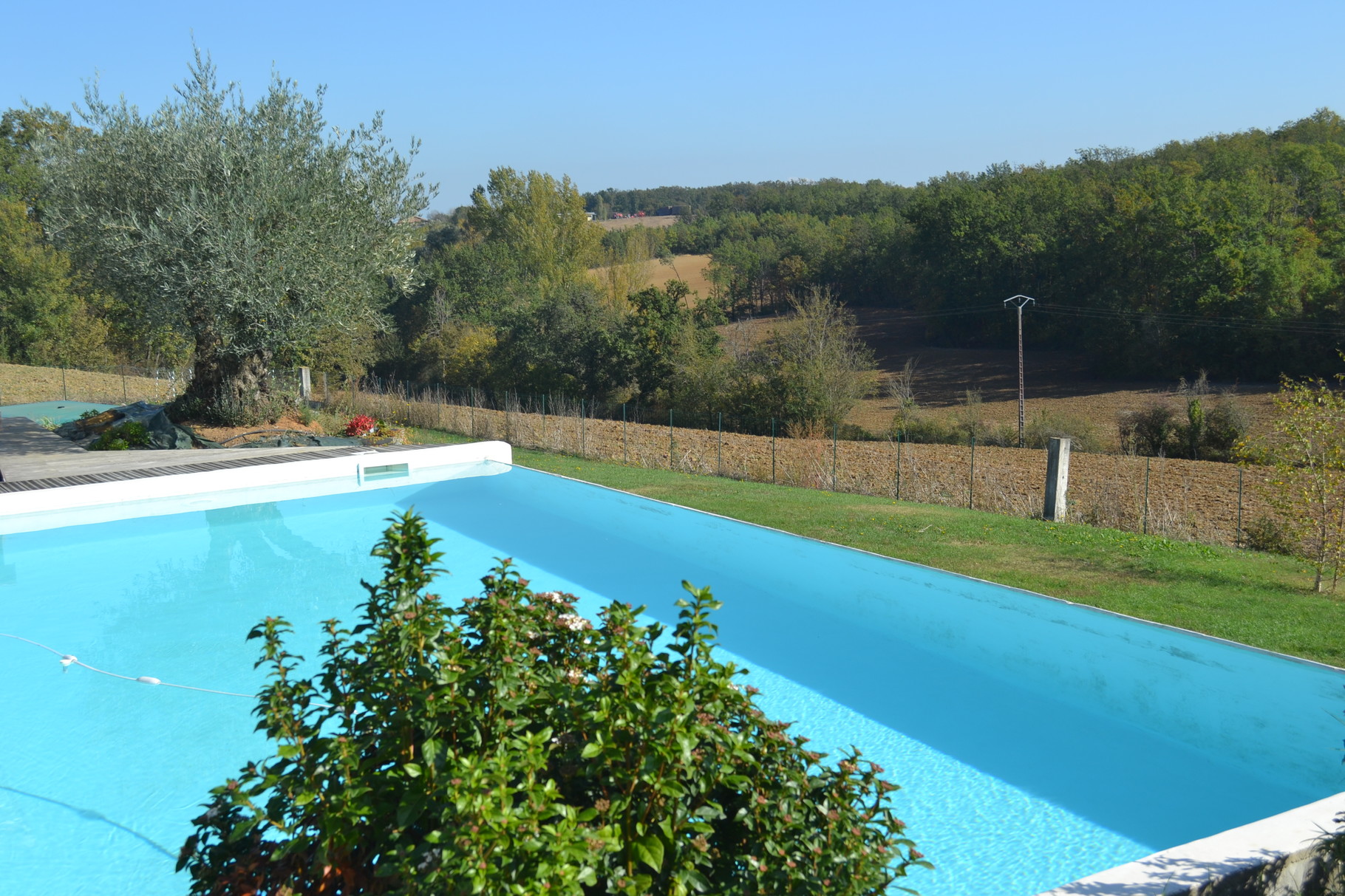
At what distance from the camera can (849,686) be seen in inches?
265

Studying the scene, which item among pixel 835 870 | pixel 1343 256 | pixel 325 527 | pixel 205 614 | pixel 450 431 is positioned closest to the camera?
pixel 835 870

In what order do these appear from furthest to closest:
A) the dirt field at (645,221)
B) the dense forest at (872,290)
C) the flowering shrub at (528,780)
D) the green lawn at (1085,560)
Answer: the dirt field at (645,221) → the dense forest at (872,290) → the green lawn at (1085,560) → the flowering shrub at (528,780)

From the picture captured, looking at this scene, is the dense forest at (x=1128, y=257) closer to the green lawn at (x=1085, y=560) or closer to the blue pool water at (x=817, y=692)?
the green lawn at (x=1085, y=560)

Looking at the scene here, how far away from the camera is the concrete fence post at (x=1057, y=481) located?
11227mm

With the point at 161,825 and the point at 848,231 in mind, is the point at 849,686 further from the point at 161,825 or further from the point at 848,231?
the point at 848,231

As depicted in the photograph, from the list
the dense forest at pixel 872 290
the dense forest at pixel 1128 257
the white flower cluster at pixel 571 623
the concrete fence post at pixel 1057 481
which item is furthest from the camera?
the dense forest at pixel 1128 257

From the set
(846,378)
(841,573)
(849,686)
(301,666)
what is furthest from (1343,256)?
(301,666)

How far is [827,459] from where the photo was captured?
17234mm

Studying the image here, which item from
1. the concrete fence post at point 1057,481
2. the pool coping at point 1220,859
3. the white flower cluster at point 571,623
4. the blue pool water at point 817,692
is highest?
the white flower cluster at point 571,623

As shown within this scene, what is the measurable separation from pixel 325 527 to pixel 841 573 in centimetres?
647

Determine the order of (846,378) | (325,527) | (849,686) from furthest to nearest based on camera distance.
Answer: (846,378) < (325,527) < (849,686)

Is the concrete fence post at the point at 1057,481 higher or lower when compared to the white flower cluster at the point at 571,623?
lower

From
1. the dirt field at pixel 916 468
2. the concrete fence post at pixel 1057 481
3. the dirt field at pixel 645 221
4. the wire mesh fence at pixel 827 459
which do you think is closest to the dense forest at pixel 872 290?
the wire mesh fence at pixel 827 459

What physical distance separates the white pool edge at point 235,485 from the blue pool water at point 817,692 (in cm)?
56
